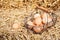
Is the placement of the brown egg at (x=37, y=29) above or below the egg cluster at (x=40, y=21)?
below

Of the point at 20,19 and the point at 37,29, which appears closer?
the point at 37,29

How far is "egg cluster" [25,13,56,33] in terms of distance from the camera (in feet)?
5.64

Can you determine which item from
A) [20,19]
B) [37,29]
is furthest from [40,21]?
[20,19]

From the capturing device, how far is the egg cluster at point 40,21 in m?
1.72

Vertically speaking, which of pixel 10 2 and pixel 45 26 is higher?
pixel 10 2

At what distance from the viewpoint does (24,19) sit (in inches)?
72.6

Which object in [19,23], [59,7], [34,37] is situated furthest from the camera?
[59,7]

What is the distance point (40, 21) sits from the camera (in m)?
1.75

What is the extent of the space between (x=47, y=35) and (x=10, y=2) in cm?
49

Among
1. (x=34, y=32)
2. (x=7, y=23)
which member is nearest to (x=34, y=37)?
(x=34, y=32)

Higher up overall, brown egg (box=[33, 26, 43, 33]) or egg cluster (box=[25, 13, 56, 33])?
egg cluster (box=[25, 13, 56, 33])

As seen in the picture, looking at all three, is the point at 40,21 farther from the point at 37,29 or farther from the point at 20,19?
the point at 20,19

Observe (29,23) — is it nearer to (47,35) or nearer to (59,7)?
(47,35)

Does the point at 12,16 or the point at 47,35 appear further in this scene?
the point at 12,16
